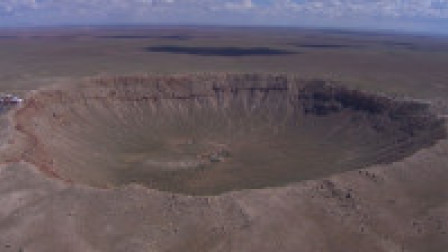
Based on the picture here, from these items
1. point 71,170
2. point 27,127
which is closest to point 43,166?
point 71,170

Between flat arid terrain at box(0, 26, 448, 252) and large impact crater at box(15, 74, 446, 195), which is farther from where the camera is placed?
large impact crater at box(15, 74, 446, 195)

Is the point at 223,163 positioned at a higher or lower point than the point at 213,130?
lower

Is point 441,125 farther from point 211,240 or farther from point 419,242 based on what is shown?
point 211,240

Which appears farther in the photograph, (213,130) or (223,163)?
(213,130)

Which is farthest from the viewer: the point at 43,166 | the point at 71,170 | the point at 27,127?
the point at 27,127

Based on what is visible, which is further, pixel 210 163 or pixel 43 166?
pixel 210 163
